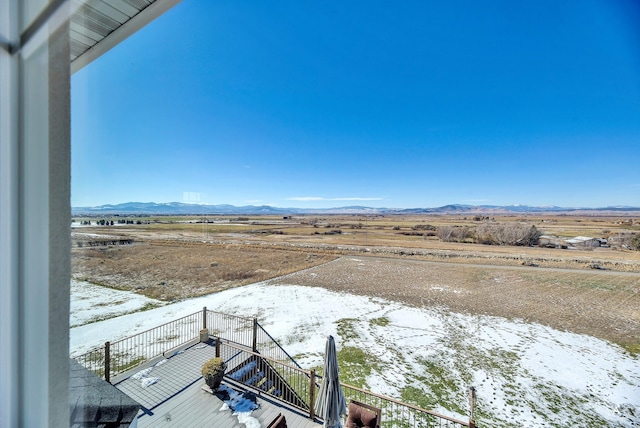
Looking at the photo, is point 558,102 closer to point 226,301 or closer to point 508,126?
point 508,126

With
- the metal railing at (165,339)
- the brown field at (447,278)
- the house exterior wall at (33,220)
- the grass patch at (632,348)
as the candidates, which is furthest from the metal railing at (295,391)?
the grass patch at (632,348)

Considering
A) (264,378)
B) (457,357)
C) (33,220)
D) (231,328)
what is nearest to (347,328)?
(457,357)

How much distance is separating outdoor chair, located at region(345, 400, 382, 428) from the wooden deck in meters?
→ 0.61

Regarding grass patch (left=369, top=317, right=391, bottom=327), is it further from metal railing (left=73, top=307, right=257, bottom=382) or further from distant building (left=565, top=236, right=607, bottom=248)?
distant building (left=565, top=236, right=607, bottom=248)

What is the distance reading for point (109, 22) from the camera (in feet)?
5.03

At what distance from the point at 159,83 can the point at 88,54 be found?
786 mm

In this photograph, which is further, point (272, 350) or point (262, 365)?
point (272, 350)

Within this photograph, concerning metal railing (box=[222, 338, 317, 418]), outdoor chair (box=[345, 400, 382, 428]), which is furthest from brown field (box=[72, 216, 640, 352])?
outdoor chair (box=[345, 400, 382, 428])

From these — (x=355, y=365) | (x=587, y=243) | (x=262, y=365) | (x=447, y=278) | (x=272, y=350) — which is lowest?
(x=447, y=278)

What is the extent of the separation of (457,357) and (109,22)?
31.7ft

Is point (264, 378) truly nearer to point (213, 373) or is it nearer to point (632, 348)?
point (213, 373)

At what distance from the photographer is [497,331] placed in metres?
9.07

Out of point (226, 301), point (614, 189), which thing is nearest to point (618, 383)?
point (226, 301)

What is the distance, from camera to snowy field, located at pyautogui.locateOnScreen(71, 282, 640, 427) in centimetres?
538
